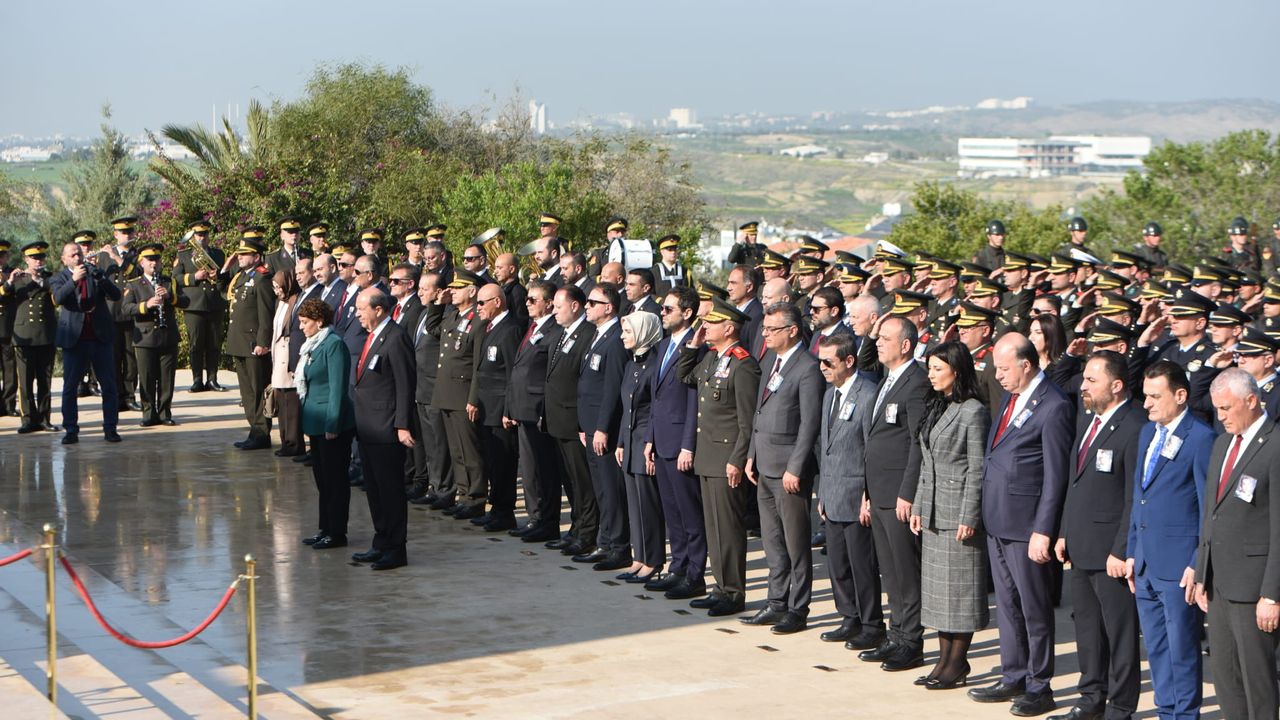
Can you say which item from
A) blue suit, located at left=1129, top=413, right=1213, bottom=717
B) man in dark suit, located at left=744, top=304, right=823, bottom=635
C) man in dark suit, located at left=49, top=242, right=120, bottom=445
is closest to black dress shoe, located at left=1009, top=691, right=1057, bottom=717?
blue suit, located at left=1129, top=413, right=1213, bottom=717

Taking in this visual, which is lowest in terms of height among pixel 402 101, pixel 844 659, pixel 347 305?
pixel 844 659

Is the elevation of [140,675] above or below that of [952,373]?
below

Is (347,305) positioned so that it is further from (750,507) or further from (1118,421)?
(1118,421)

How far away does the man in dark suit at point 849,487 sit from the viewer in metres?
8.59

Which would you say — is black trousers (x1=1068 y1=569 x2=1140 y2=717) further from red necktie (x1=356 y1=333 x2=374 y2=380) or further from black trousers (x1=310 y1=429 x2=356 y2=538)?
black trousers (x1=310 y1=429 x2=356 y2=538)

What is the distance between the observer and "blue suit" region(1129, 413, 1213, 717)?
6902 millimetres

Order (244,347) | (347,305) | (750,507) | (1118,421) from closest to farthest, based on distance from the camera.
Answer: (1118,421) < (750,507) < (347,305) < (244,347)

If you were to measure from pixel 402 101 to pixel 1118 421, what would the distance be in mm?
38125

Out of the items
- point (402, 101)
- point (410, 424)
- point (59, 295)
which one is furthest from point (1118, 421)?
point (402, 101)

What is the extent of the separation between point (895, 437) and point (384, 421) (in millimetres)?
3864

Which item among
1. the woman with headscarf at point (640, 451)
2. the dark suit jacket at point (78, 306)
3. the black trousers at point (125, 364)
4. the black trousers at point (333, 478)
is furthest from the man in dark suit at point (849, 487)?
the black trousers at point (125, 364)

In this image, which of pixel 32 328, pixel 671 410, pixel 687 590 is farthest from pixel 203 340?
pixel 687 590

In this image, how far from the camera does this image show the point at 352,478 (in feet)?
44.9

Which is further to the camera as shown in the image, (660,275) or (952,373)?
(660,275)
